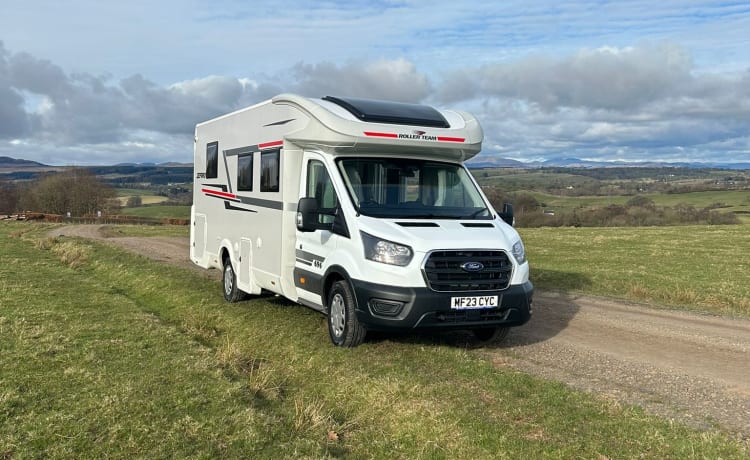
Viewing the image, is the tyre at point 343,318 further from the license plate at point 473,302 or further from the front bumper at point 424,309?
the license plate at point 473,302

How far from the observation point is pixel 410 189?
8258mm

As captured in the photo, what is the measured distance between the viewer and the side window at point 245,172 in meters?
10.3

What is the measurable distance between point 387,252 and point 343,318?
4.10ft

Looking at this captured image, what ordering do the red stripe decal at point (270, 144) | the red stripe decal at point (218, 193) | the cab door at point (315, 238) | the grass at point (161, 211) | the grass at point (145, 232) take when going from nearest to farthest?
1. the cab door at point (315, 238)
2. the red stripe decal at point (270, 144)
3. the red stripe decal at point (218, 193)
4. the grass at point (145, 232)
5. the grass at point (161, 211)

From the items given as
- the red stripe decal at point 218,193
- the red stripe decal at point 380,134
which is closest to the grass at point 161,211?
the red stripe decal at point 218,193

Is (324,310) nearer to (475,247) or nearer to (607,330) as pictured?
(475,247)

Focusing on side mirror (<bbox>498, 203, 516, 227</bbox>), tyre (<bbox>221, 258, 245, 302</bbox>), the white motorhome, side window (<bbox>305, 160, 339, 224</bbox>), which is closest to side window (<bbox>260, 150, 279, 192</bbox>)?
the white motorhome

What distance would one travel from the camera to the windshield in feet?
25.9

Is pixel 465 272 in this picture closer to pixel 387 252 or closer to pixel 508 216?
pixel 387 252

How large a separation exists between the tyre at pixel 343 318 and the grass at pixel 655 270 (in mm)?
7527

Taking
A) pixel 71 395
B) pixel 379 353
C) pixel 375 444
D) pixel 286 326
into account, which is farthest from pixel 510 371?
pixel 71 395

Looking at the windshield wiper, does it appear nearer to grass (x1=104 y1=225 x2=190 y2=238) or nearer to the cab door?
the cab door

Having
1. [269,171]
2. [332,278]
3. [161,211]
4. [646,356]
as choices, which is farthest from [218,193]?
[161,211]

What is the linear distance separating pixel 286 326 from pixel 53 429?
15.0ft
